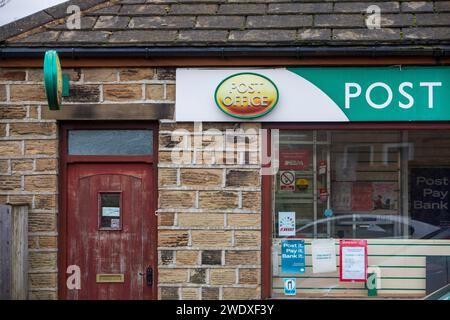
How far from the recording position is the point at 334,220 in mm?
8906

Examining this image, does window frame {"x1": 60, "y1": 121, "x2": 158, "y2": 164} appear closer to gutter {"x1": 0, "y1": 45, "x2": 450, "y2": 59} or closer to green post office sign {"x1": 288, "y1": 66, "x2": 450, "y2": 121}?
gutter {"x1": 0, "y1": 45, "x2": 450, "y2": 59}

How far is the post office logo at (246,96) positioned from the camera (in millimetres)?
8680

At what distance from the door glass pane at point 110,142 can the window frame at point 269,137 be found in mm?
1273

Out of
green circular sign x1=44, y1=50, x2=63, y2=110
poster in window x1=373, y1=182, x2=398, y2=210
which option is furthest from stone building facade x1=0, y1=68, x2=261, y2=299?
poster in window x1=373, y1=182, x2=398, y2=210

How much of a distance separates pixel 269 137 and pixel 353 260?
158 centimetres

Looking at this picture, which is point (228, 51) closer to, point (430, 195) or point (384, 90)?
point (384, 90)

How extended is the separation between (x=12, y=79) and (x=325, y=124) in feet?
11.1

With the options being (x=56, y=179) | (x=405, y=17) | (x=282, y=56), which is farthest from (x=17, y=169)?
(x=405, y=17)

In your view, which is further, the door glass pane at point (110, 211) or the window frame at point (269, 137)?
the door glass pane at point (110, 211)

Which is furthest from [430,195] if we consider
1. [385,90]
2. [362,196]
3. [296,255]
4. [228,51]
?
[228,51]

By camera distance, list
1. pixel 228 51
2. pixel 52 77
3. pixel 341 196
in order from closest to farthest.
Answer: pixel 52 77
pixel 228 51
pixel 341 196

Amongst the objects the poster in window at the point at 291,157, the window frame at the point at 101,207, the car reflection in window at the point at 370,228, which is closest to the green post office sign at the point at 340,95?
the poster in window at the point at 291,157

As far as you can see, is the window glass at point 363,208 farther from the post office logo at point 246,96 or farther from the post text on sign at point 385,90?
the post office logo at point 246,96

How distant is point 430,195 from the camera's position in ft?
29.1
